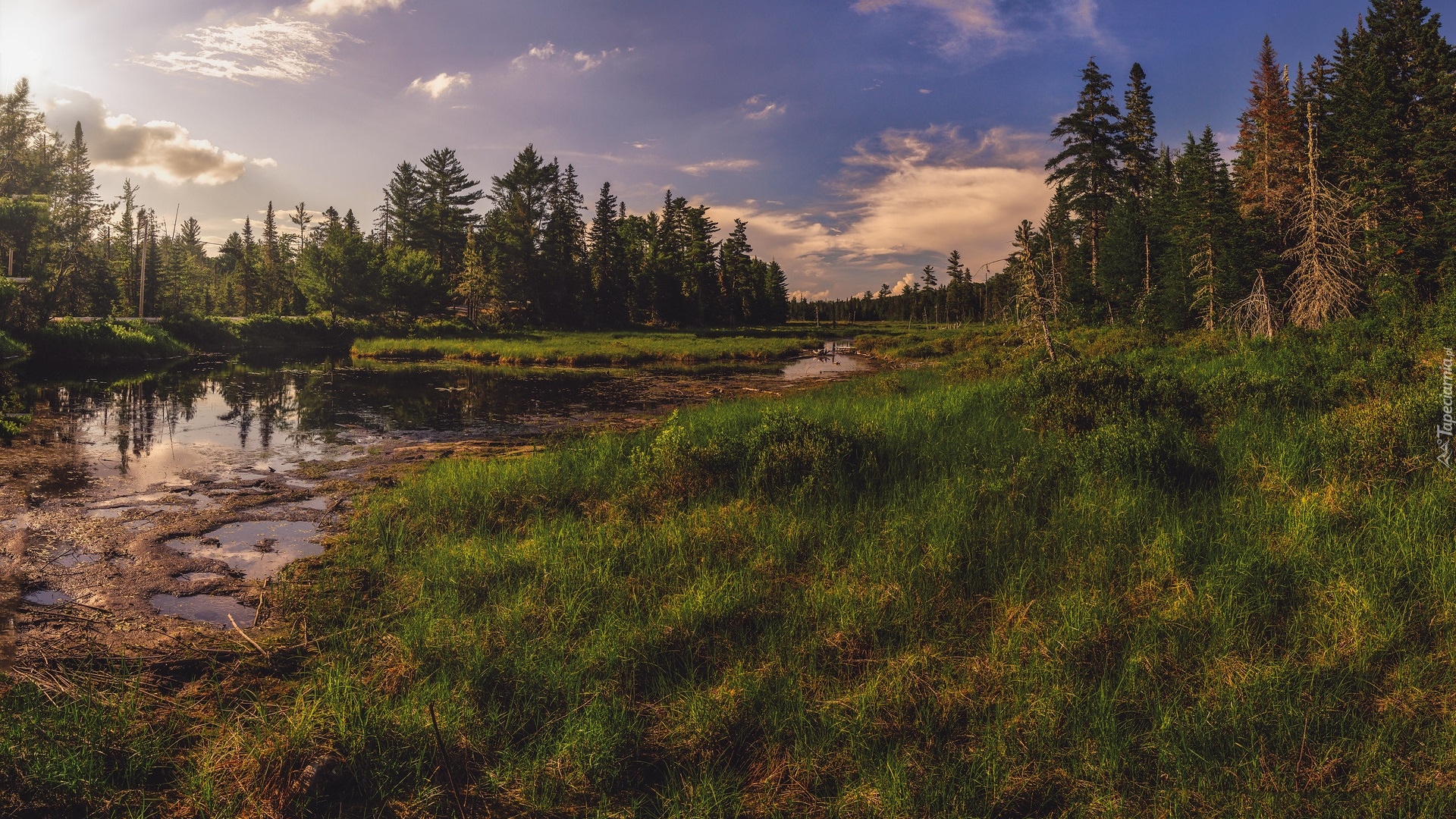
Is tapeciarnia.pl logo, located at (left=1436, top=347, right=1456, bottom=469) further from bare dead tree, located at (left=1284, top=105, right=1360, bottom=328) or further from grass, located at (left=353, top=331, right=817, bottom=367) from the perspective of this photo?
grass, located at (left=353, top=331, right=817, bottom=367)

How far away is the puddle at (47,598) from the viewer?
253 inches

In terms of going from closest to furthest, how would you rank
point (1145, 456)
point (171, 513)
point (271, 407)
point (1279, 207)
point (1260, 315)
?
point (1145, 456)
point (171, 513)
point (1260, 315)
point (271, 407)
point (1279, 207)

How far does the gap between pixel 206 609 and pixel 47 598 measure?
180 centimetres

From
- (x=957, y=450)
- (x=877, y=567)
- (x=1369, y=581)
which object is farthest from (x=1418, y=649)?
(x=957, y=450)

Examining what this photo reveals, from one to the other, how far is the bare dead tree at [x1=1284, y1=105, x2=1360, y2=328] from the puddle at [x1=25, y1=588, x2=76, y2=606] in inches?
1036

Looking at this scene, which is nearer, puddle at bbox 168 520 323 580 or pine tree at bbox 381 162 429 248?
puddle at bbox 168 520 323 580

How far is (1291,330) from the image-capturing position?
1702 centimetres

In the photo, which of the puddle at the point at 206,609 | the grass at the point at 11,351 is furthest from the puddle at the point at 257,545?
the grass at the point at 11,351

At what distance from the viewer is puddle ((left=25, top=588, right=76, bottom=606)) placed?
6.42 metres

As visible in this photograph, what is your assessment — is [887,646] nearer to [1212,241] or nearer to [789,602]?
[789,602]

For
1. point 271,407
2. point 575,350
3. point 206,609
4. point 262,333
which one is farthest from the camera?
point 262,333

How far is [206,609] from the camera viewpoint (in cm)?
644

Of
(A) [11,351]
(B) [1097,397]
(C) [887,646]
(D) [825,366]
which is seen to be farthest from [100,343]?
(B) [1097,397]

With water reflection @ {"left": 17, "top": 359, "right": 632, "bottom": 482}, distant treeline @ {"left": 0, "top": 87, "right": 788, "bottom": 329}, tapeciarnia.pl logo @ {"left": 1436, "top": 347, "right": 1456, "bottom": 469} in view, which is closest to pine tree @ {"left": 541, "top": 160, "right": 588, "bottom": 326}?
distant treeline @ {"left": 0, "top": 87, "right": 788, "bottom": 329}
